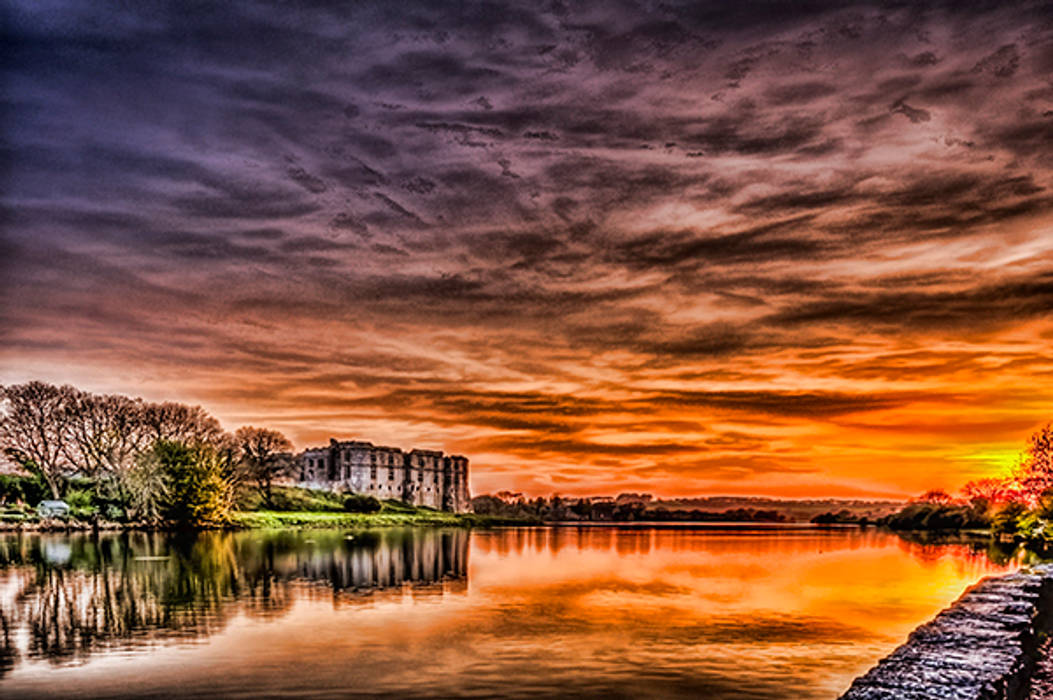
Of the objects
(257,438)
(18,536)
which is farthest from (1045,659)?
(257,438)

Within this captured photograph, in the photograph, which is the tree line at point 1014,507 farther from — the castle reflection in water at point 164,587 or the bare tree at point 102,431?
the bare tree at point 102,431

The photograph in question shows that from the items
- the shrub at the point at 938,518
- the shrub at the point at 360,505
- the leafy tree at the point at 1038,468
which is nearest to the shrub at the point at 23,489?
the shrub at the point at 360,505

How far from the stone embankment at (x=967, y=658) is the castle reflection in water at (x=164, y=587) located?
15569 mm

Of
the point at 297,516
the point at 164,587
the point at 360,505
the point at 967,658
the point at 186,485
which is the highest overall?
the point at 967,658

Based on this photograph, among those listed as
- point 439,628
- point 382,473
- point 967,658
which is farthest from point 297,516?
point 967,658

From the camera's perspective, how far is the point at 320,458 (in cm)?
17062

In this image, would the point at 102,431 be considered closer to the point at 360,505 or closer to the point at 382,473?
the point at 360,505

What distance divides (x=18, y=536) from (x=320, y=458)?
4148 inches

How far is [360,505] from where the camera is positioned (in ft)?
468

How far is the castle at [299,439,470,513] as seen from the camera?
548ft

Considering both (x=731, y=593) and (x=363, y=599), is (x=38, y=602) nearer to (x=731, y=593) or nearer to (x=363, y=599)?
(x=363, y=599)

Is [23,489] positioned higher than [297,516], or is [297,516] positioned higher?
[23,489]

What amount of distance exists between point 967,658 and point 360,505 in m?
138

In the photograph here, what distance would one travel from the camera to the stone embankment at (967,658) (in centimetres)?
985
